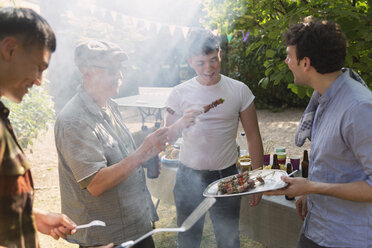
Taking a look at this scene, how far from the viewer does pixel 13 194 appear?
3.88 feet

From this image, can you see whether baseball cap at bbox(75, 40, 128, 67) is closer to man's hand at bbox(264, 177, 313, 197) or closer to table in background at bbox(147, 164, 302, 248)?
man's hand at bbox(264, 177, 313, 197)

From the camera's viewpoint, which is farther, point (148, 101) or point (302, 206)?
point (148, 101)

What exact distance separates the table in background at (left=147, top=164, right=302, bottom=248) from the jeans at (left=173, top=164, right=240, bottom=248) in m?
0.64

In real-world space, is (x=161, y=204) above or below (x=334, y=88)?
below

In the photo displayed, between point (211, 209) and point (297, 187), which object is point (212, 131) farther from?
point (297, 187)

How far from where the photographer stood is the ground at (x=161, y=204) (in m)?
4.37

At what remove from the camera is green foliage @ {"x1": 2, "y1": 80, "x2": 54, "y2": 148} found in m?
5.07

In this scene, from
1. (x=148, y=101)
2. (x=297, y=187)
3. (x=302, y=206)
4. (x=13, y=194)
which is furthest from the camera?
(x=148, y=101)

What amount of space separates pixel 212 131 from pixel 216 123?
84mm

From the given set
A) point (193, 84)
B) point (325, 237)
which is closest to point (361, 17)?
point (193, 84)

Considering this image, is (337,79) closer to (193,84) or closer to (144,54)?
(193,84)

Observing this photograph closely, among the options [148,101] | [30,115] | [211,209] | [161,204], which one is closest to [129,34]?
[148,101]

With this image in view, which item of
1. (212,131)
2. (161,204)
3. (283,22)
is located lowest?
(161,204)

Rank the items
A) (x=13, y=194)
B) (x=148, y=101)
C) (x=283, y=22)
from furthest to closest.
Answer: (x=148, y=101) → (x=283, y=22) → (x=13, y=194)
